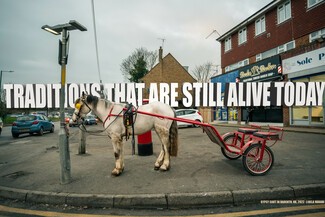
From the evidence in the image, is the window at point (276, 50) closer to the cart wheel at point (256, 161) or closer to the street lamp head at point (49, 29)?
the cart wheel at point (256, 161)

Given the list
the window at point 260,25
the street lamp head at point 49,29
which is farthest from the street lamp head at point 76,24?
the window at point 260,25

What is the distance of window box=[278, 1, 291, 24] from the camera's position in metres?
18.6

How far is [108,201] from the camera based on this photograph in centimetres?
387

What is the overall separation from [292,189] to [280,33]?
63.7 ft

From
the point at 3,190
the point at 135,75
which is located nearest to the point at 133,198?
the point at 3,190

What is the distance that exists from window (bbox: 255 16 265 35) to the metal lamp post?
21446 mm

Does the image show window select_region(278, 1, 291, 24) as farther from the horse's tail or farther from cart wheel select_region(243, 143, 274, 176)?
the horse's tail

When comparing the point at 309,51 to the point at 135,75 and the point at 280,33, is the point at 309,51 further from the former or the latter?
the point at 135,75

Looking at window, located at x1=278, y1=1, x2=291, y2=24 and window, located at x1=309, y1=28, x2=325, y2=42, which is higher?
window, located at x1=278, y1=1, x2=291, y2=24

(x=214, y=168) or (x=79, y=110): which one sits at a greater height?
(x=79, y=110)

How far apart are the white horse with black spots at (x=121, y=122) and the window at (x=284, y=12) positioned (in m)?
18.7

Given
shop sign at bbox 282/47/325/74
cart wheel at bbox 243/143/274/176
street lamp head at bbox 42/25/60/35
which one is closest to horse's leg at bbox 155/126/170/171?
cart wheel at bbox 243/143/274/176

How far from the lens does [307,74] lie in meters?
15.9

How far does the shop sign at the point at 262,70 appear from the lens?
1873 cm
